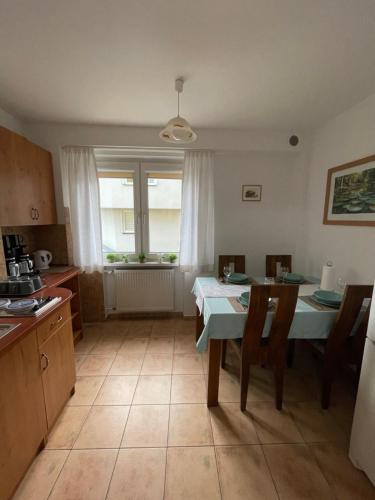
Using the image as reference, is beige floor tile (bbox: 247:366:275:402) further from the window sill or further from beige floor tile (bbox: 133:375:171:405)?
the window sill

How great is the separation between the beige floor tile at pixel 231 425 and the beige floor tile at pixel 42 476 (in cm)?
97

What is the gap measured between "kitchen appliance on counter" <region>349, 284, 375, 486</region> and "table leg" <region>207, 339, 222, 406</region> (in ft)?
2.78

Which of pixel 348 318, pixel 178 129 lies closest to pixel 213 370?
pixel 348 318

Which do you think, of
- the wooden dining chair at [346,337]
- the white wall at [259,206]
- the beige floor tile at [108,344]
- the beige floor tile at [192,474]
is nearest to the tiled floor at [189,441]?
the beige floor tile at [192,474]

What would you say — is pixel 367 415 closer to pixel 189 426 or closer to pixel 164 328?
pixel 189 426

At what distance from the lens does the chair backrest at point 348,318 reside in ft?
4.68

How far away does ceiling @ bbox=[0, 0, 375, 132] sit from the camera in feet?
3.56

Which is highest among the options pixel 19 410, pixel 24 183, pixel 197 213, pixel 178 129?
pixel 178 129

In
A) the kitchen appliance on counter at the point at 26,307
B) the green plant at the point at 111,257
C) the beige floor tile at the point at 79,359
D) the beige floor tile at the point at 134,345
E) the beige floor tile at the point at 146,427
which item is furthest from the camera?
the green plant at the point at 111,257

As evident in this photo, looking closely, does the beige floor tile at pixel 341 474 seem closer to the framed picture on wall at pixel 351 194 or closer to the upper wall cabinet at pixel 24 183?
the framed picture on wall at pixel 351 194

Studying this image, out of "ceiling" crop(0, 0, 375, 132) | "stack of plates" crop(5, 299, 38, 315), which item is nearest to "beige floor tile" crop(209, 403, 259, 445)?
"stack of plates" crop(5, 299, 38, 315)

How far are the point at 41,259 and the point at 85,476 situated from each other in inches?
78.9

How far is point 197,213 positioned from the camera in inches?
106

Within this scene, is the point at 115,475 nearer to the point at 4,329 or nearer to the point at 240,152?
the point at 4,329
